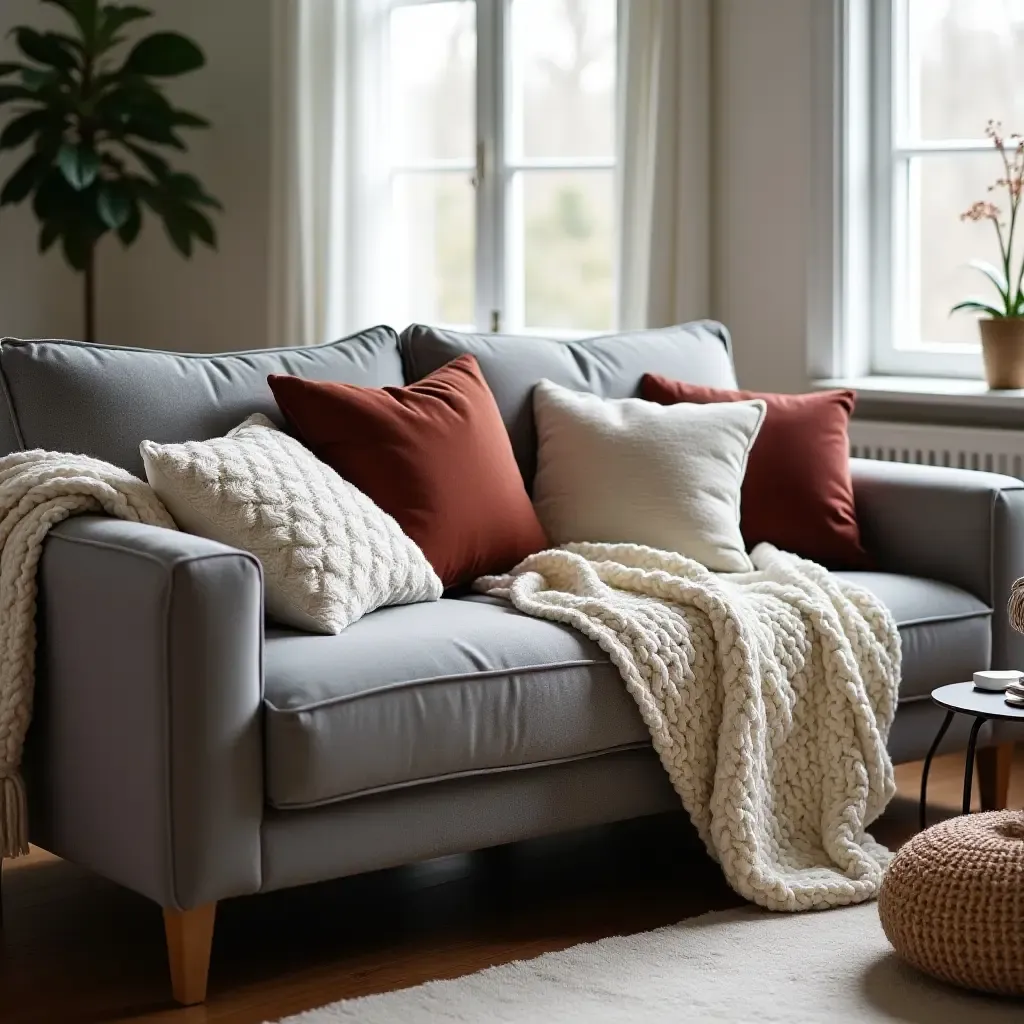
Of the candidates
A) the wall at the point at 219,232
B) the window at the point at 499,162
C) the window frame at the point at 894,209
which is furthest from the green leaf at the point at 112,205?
the window frame at the point at 894,209

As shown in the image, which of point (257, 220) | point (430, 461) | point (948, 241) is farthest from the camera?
point (257, 220)

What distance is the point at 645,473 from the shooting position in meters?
3.06

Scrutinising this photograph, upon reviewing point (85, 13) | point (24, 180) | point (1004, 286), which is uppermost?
point (85, 13)

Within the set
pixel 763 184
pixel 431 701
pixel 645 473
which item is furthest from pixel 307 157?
pixel 431 701

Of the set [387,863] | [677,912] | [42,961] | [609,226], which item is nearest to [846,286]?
[609,226]

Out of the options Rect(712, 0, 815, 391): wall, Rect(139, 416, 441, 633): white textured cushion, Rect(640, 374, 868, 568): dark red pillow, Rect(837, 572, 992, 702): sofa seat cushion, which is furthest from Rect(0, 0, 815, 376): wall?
Rect(139, 416, 441, 633): white textured cushion

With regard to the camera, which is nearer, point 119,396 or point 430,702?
point 430,702

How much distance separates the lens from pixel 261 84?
5.20 metres

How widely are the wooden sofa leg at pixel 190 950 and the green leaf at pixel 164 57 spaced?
10.4 feet

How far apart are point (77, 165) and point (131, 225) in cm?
26

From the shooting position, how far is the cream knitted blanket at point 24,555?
2402 millimetres

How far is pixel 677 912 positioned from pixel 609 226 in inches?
96.2

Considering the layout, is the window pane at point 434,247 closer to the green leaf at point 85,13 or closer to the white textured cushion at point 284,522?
the green leaf at point 85,13

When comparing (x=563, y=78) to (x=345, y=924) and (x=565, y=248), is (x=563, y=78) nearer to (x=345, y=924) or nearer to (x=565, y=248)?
(x=565, y=248)
